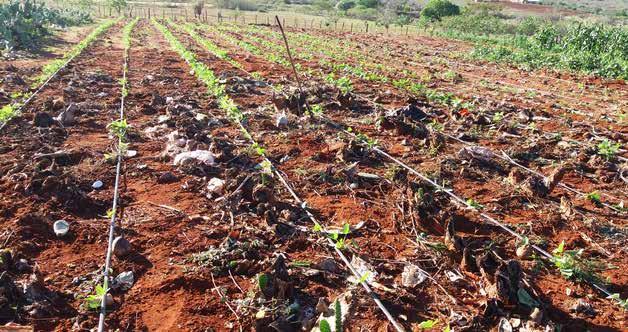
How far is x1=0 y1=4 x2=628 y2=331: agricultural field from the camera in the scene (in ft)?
11.4

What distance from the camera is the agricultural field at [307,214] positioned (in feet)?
11.4

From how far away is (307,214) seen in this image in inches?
191

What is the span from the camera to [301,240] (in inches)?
173

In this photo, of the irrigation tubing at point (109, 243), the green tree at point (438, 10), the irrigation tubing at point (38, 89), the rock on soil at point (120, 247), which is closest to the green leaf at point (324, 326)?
the irrigation tubing at point (109, 243)

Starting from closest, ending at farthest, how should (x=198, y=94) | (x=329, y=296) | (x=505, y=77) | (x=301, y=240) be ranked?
(x=329, y=296), (x=301, y=240), (x=198, y=94), (x=505, y=77)

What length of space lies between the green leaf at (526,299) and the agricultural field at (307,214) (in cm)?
2

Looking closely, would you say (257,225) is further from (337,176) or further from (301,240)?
(337,176)

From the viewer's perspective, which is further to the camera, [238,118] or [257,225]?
[238,118]

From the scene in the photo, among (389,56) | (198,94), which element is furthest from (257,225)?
(389,56)

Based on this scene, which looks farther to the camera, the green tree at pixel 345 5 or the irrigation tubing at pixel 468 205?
the green tree at pixel 345 5

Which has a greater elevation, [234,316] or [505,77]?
[505,77]

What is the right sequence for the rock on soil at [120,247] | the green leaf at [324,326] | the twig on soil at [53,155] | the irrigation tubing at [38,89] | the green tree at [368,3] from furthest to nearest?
1. the green tree at [368,3]
2. the irrigation tubing at [38,89]
3. the twig on soil at [53,155]
4. the rock on soil at [120,247]
5. the green leaf at [324,326]

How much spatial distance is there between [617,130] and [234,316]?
825 cm

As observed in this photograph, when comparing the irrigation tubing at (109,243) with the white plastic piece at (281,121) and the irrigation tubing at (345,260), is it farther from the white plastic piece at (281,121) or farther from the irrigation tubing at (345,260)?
the white plastic piece at (281,121)
